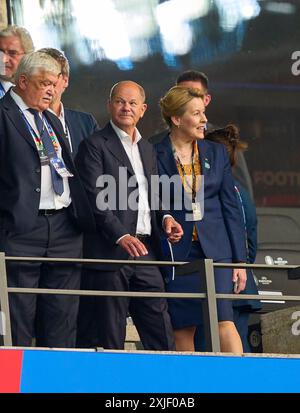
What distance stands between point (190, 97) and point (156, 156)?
0.43 metres

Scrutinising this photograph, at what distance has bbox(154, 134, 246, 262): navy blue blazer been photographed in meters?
9.80

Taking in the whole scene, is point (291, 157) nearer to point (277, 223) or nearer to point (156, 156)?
point (277, 223)

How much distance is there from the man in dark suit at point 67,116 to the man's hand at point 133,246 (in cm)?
73

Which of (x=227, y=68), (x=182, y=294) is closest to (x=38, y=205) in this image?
(x=182, y=294)

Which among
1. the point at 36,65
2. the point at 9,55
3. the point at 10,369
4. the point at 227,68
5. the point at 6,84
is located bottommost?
the point at 10,369

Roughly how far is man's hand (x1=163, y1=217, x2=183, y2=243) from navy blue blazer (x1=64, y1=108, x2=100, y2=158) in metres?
0.72

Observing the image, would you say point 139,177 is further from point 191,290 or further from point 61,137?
point 191,290

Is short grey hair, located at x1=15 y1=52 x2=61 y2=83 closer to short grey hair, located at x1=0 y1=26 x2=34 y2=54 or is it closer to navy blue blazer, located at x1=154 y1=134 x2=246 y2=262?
short grey hair, located at x1=0 y1=26 x2=34 y2=54

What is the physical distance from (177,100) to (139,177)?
58 cm

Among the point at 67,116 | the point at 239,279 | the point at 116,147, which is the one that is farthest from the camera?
the point at 67,116

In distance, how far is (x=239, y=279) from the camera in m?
9.81

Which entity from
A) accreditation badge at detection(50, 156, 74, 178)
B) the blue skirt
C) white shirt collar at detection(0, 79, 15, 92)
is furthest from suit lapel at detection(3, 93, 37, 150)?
the blue skirt

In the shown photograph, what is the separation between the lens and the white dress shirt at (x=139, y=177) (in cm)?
964

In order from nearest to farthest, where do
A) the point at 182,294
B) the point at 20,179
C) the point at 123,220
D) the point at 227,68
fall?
1. the point at 182,294
2. the point at 20,179
3. the point at 123,220
4. the point at 227,68
